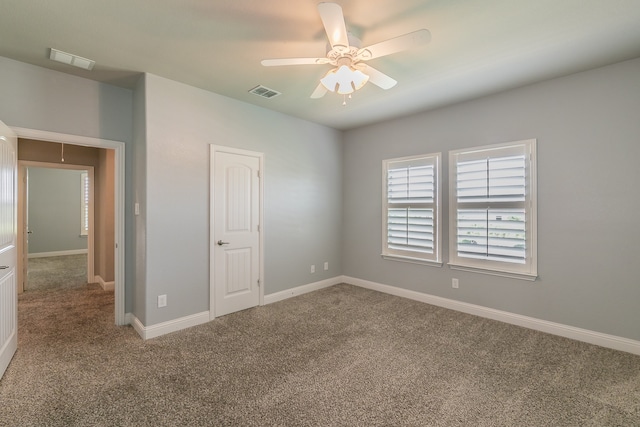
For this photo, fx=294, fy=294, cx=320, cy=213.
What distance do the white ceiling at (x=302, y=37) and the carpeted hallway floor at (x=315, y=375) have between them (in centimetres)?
270

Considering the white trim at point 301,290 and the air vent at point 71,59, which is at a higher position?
the air vent at point 71,59

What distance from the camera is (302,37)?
93.4 inches

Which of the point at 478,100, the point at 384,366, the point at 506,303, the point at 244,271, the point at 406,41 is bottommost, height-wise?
the point at 384,366

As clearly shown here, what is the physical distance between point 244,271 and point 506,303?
3.23 m

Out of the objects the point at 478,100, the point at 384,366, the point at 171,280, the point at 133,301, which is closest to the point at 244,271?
the point at 171,280

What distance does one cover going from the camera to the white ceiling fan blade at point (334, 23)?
1644mm

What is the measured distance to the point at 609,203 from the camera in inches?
111

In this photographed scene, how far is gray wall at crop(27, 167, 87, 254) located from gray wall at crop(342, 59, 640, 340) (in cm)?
956

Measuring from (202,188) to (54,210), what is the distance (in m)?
7.31

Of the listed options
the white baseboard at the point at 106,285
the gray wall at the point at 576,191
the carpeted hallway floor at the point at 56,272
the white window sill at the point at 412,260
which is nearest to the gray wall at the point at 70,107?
the white baseboard at the point at 106,285

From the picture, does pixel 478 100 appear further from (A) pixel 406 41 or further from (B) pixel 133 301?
(B) pixel 133 301

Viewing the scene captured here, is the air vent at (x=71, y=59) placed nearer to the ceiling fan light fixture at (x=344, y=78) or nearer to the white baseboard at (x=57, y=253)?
the ceiling fan light fixture at (x=344, y=78)

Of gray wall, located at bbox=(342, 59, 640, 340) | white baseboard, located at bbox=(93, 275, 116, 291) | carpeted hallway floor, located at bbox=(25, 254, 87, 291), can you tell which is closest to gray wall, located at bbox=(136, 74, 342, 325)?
gray wall, located at bbox=(342, 59, 640, 340)

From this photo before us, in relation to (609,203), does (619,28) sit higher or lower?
higher
